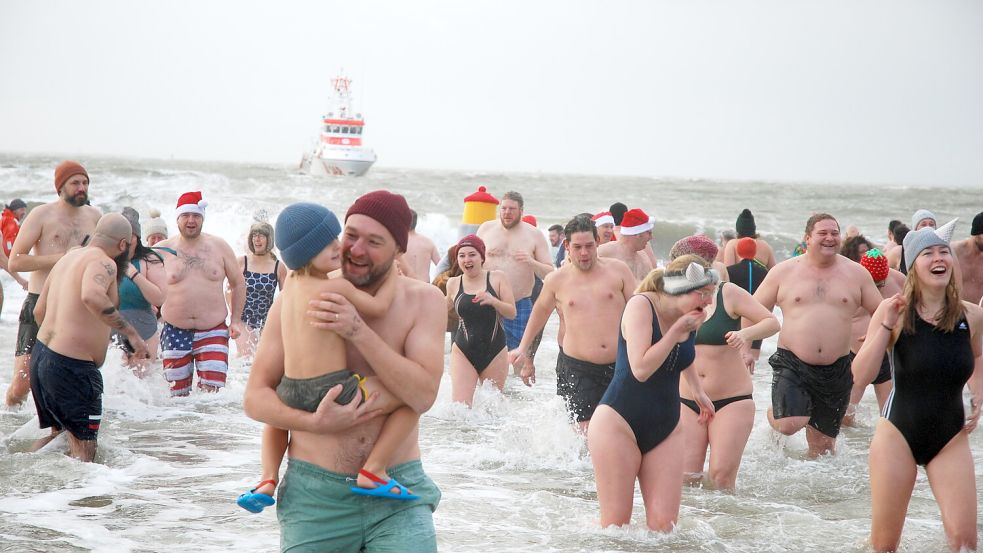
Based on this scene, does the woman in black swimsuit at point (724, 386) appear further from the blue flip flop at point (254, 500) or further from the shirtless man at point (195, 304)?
the shirtless man at point (195, 304)

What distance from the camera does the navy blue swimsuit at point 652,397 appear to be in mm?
4586

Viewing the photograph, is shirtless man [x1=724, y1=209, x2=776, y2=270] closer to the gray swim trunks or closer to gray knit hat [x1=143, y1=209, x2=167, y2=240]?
gray knit hat [x1=143, y1=209, x2=167, y2=240]

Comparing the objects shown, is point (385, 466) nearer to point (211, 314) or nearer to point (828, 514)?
point (828, 514)

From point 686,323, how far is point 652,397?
0.45 m

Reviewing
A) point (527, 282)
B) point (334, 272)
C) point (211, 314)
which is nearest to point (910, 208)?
point (527, 282)

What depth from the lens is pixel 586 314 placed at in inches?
268

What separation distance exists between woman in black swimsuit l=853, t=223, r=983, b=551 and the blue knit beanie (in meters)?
2.73

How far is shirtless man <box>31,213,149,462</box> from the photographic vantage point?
19.0 ft

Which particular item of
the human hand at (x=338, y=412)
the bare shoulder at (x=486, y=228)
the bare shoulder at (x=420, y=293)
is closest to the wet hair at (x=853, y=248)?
the bare shoulder at (x=486, y=228)

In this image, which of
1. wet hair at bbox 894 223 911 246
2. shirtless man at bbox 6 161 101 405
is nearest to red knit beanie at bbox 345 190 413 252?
shirtless man at bbox 6 161 101 405

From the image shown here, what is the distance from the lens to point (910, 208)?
42.1 m

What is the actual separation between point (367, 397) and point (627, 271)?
14.2 ft

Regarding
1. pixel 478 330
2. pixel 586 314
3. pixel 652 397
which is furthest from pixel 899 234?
pixel 652 397

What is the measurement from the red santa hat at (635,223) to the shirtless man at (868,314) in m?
1.77
